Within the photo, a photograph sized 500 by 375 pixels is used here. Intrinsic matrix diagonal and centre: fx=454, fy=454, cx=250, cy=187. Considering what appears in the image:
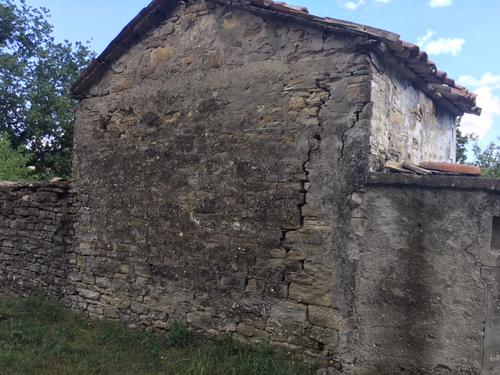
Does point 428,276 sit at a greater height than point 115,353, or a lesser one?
greater

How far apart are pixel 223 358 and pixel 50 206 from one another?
3678 mm

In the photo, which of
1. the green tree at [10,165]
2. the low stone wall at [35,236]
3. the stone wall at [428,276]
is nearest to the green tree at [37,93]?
the green tree at [10,165]

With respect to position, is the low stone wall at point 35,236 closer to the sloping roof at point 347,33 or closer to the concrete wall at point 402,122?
the sloping roof at point 347,33

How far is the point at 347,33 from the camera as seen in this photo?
4.18m

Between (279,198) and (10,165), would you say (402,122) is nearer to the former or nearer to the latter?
(279,198)

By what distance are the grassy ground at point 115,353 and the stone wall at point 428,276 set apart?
34.3 inches

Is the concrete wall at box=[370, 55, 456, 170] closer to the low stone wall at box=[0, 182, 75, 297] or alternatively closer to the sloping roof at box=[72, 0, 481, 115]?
the sloping roof at box=[72, 0, 481, 115]

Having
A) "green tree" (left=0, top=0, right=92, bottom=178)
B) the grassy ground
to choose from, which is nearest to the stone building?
the grassy ground

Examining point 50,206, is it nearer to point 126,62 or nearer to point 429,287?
point 126,62

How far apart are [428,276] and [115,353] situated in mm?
3292

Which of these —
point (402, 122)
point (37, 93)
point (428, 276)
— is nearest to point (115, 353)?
point (428, 276)

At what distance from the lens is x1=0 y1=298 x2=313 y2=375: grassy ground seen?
4.25 metres

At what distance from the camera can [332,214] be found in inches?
165

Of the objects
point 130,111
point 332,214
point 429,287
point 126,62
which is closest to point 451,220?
point 429,287
